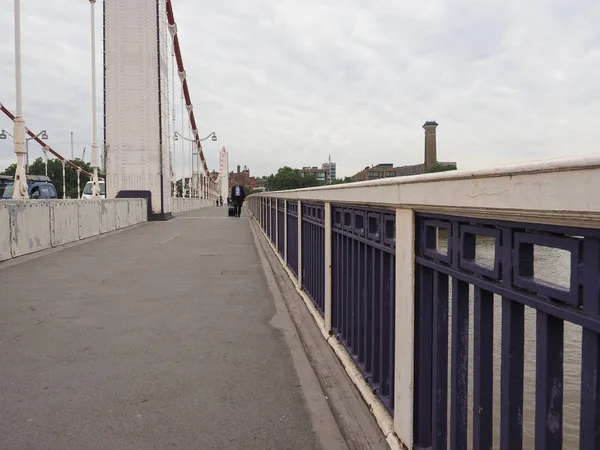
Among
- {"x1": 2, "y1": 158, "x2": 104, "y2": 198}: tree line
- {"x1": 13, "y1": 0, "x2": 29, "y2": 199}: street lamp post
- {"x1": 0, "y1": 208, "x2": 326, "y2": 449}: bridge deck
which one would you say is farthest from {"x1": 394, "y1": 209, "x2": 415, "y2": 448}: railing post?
{"x1": 2, "y1": 158, "x2": 104, "y2": 198}: tree line

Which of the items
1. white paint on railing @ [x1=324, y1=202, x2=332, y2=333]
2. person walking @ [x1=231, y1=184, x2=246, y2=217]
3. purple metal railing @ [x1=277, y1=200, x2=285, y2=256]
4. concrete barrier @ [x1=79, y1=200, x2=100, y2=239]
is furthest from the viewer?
person walking @ [x1=231, y1=184, x2=246, y2=217]

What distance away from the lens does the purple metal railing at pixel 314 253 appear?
Result: 5.09 m

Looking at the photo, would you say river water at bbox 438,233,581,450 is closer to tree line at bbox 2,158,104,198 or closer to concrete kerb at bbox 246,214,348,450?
concrete kerb at bbox 246,214,348,450

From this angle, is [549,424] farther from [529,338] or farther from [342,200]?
[529,338]

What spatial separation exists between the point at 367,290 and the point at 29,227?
10.6 metres

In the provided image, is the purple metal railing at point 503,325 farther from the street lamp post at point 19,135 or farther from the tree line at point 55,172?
the tree line at point 55,172

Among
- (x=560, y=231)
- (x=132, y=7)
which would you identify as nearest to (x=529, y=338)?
(x=560, y=231)

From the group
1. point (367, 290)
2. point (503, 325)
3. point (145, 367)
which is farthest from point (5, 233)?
point (503, 325)

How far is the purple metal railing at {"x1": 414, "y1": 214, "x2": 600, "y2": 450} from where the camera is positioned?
1.33m

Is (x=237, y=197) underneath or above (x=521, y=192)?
above

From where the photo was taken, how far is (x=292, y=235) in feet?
26.1

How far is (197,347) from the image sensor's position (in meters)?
4.57

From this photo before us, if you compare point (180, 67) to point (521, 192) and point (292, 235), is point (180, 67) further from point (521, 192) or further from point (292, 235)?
point (521, 192)

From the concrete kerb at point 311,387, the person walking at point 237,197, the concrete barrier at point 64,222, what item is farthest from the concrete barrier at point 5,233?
the person walking at point 237,197
